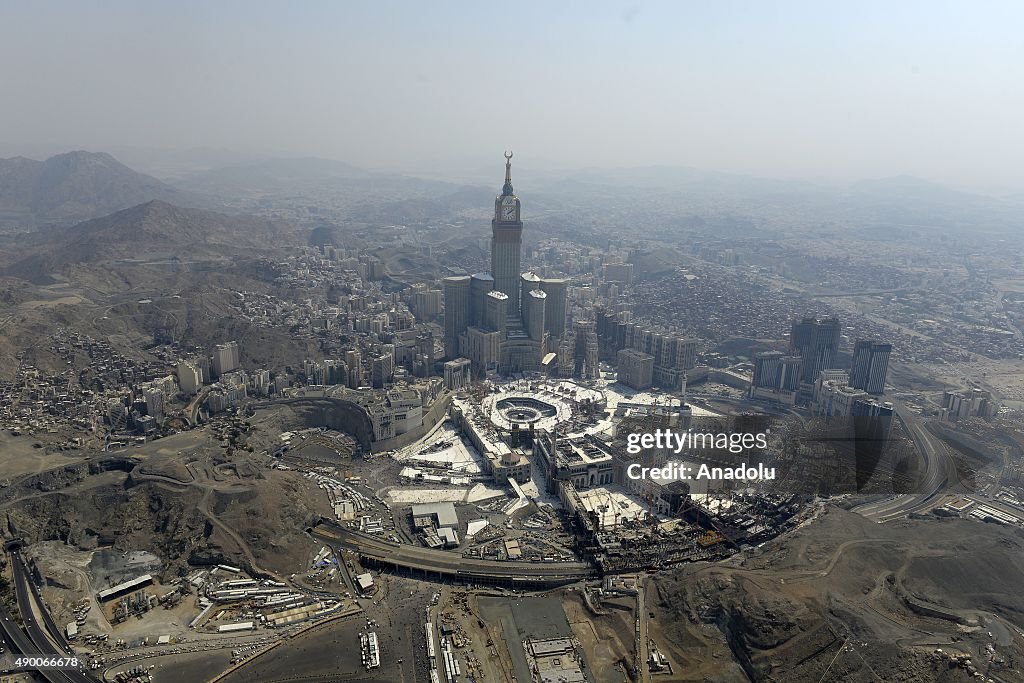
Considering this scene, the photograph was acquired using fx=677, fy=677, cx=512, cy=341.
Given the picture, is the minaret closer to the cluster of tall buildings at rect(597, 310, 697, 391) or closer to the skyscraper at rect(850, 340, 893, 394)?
the cluster of tall buildings at rect(597, 310, 697, 391)

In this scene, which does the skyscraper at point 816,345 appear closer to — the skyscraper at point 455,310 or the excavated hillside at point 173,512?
the skyscraper at point 455,310

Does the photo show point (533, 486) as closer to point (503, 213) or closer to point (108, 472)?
point (108, 472)

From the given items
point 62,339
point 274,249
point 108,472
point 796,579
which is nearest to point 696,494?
point 796,579

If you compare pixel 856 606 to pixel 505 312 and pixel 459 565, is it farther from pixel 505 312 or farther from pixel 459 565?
pixel 505 312

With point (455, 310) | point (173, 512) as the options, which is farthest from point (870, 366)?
point (173, 512)

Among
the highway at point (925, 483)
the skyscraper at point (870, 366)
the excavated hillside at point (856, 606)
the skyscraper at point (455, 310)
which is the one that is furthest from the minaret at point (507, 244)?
the excavated hillside at point (856, 606)
